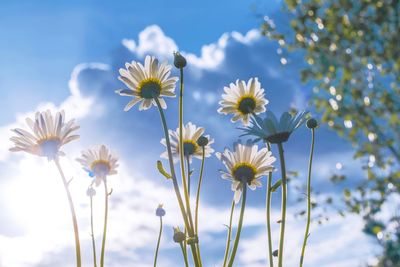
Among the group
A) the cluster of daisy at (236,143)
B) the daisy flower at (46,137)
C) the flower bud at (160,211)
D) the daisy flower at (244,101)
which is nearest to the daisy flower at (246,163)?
the cluster of daisy at (236,143)

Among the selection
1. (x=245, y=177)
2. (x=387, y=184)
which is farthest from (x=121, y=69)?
(x=387, y=184)

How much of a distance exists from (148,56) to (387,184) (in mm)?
6482

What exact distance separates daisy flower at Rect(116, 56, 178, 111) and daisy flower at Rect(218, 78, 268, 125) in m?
0.25

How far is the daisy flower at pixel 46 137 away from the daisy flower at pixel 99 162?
424 mm

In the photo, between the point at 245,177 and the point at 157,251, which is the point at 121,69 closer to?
the point at 245,177

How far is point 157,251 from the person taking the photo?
80.8 inches

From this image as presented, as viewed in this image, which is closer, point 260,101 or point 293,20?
point 260,101

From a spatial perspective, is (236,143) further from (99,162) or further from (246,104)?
(99,162)

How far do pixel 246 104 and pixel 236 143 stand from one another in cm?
27

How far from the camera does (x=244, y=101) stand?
2010 millimetres

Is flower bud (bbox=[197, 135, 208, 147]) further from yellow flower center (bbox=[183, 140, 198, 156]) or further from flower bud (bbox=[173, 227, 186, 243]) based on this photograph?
flower bud (bbox=[173, 227, 186, 243])

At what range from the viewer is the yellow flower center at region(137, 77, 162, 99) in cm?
178

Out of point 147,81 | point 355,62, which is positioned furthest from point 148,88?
point 355,62

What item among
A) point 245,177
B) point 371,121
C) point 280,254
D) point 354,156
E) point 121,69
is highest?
point 371,121
